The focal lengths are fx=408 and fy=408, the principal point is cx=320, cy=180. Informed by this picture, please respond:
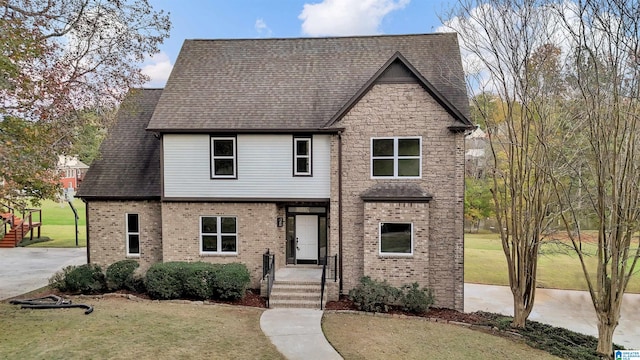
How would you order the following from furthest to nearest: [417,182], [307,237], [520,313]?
[307,237] → [417,182] → [520,313]

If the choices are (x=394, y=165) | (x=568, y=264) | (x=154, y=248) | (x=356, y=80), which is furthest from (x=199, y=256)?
(x=568, y=264)

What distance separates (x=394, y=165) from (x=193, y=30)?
12065mm

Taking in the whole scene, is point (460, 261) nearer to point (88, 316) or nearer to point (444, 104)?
point (444, 104)

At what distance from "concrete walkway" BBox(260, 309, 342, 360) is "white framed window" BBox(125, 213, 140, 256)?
258 inches

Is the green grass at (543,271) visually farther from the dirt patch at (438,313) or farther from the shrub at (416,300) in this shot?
the shrub at (416,300)

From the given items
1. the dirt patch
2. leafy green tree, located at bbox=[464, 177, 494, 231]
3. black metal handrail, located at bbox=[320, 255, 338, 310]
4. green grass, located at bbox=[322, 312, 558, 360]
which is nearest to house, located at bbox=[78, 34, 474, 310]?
black metal handrail, located at bbox=[320, 255, 338, 310]

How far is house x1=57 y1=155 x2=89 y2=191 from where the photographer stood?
590 inches

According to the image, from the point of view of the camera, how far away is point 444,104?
1390 cm

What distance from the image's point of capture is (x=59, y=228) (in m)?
34.9

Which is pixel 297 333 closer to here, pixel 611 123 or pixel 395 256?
pixel 395 256

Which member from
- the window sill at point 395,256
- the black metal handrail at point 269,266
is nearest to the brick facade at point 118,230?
the black metal handrail at point 269,266

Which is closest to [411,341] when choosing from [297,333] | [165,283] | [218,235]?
[297,333]

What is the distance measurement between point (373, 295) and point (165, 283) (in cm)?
694

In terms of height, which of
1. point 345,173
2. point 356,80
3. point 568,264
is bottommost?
point 568,264
